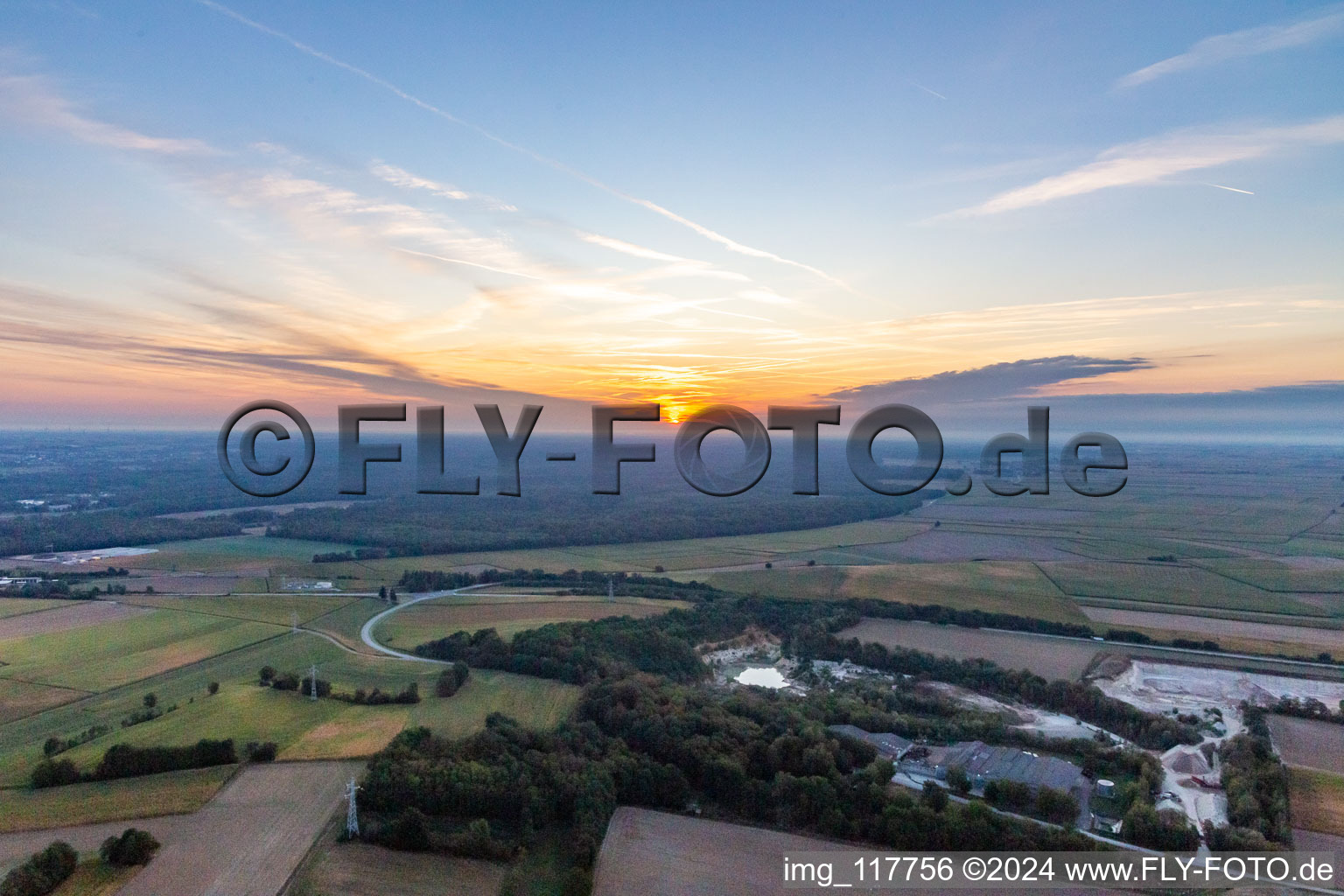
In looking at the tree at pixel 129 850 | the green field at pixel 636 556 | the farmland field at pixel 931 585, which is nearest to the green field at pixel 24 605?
the green field at pixel 636 556

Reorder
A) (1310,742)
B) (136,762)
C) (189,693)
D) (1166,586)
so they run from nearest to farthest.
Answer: (136,762)
(1310,742)
(189,693)
(1166,586)

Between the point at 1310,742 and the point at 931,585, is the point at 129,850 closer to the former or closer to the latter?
the point at 1310,742

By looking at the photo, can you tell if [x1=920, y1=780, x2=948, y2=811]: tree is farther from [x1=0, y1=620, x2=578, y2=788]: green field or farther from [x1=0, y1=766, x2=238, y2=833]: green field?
[x1=0, y1=766, x2=238, y2=833]: green field

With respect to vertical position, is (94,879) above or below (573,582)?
below

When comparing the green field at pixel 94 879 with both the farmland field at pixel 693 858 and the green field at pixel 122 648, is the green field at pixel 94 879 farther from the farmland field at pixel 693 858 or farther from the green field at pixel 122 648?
the green field at pixel 122 648

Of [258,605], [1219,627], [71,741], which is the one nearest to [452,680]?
[71,741]

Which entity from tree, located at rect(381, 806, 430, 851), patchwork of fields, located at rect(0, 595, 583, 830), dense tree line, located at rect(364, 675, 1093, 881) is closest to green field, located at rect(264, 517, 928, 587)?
patchwork of fields, located at rect(0, 595, 583, 830)
